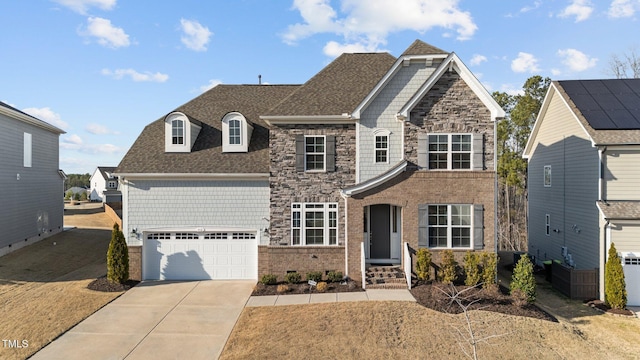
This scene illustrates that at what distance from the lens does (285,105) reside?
15633 millimetres

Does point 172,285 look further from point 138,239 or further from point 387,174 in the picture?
point 387,174

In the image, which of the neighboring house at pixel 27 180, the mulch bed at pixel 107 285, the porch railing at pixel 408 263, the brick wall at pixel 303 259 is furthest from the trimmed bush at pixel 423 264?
the neighboring house at pixel 27 180

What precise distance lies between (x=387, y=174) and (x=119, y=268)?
463 inches

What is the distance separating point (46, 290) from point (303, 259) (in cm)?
1029

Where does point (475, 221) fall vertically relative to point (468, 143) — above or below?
below

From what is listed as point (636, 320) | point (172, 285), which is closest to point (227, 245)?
point (172, 285)

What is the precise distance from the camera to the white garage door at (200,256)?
16.0 m

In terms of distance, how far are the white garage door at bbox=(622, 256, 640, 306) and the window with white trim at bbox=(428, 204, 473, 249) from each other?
607 centimetres

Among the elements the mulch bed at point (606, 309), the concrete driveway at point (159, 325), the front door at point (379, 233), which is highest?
the front door at point (379, 233)

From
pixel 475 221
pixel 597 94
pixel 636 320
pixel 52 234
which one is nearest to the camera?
pixel 636 320

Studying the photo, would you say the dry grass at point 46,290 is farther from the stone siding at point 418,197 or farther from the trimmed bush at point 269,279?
the stone siding at point 418,197

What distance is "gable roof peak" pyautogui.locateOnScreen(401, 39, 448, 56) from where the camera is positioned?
1501 centimetres

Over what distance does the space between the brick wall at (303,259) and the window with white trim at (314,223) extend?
32cm

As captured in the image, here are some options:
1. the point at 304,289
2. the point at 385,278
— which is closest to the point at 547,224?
the point at 385,278
